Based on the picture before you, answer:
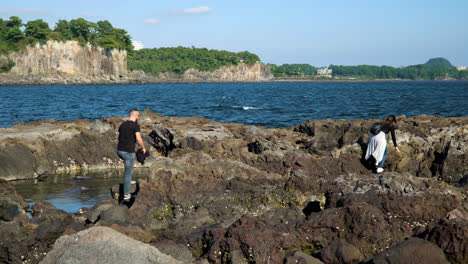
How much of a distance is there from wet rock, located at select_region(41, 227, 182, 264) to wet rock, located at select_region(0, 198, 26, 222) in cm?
442

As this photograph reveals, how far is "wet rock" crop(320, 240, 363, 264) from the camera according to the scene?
7.36 m

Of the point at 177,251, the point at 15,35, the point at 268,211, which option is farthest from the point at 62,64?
the point at 177,251

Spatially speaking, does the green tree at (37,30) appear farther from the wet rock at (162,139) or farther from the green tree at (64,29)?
the wet rock at (162,139)

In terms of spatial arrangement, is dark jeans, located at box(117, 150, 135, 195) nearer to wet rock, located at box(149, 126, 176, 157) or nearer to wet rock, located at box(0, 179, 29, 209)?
wet rock, located at box(0, 179, 29, 209)

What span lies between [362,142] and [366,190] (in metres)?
5.19

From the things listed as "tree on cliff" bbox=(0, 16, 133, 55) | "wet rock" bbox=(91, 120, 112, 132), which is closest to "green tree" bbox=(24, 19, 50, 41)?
"tree on cliff" bbox=(0, 16, 133, 55)

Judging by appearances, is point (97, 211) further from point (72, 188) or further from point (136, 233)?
point (72, 188)

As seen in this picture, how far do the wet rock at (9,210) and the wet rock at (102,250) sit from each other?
14.5 feet

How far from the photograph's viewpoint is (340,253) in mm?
7387

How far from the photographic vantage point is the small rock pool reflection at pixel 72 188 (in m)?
13.0

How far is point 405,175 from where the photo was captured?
31.7ft

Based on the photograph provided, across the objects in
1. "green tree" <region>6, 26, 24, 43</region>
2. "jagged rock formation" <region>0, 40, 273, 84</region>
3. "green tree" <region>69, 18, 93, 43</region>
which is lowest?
"jagged rock formation" <region>0, 40, 273, 84</region>

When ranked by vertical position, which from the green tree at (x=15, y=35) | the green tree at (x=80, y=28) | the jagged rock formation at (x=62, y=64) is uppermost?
the green tree at (x=80, y=28)

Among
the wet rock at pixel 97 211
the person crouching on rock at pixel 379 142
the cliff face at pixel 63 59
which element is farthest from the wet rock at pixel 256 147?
the cliff face at pixel 63 59
